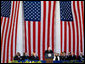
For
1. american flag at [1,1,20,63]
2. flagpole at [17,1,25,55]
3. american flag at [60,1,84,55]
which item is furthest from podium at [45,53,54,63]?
flagpole at [17,1,25,55]

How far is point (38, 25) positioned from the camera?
22.6 metres

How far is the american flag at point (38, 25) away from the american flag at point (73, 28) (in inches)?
48.3

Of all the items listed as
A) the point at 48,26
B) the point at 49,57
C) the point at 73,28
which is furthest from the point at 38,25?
the point at 49,57

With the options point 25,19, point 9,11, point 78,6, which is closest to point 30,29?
point 25,19

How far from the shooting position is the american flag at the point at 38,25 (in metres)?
22.3

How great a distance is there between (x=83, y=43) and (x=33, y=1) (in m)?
6.23

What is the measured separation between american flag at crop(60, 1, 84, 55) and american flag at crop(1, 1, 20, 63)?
445cm

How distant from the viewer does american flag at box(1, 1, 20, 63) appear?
20859 mm

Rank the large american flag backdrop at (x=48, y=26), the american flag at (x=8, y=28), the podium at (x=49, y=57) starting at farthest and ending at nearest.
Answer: the large american flag backdrop at (x=48, y=26) < the american flag at (x=8, y=28) < the podium at (x=49, y=57)

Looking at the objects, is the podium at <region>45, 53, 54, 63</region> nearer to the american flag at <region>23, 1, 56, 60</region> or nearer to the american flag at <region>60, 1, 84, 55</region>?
the american flag at <region>23, 1, 56, 60</region>

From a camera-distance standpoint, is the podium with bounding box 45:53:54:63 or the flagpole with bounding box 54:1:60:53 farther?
the flagpole with bounding box 54:1:60:53

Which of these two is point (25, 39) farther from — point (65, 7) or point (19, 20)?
point (65, 7)

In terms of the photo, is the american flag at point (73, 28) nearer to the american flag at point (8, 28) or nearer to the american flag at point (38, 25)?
the american flag at point (38, 25)

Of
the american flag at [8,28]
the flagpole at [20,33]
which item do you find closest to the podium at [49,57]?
the american flag at [8,28]
